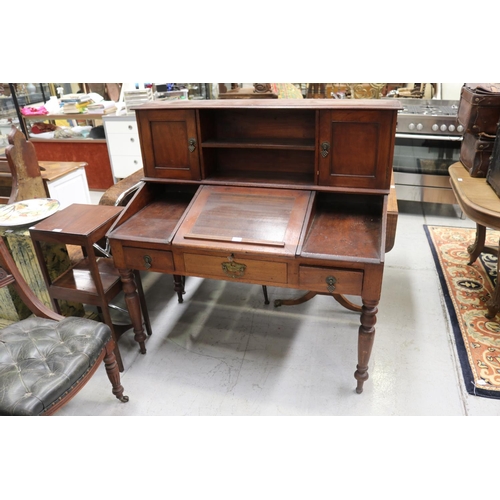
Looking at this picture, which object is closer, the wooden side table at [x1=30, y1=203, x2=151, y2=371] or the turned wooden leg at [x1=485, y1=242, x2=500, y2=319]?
the wooden side table at [x1=30, y1=203, x2=151, y2=371]

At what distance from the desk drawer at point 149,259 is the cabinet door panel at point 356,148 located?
36.4 inches

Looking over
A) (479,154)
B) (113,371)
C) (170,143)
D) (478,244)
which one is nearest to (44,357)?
(113,371)

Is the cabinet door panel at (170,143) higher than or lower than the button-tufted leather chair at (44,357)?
higher

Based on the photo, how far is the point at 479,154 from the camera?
290 cm

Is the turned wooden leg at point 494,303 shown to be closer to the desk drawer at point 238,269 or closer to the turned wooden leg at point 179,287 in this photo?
the desk drawer at point 238,269

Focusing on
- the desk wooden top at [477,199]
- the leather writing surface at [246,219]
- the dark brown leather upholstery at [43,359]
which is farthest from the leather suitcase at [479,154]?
the dark brown leather upholstery at [43,359]

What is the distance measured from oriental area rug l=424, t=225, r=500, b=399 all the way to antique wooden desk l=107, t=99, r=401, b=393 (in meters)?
0.71

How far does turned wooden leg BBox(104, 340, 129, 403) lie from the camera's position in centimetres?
201

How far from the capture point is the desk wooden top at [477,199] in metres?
2.41

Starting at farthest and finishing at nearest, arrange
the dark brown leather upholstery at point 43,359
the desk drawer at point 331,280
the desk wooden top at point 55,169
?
the desk wooden top at point 55,169, the desk drawer at point 331,280, the dark brown leather upholstery at point 43,359

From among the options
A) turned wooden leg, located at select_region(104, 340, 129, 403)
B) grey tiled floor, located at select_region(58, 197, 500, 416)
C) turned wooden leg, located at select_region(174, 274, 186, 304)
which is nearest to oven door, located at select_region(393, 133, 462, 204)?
grey tiled floor, located at select_region(58, 197, 500, 416)

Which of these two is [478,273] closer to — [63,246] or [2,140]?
[63,246]

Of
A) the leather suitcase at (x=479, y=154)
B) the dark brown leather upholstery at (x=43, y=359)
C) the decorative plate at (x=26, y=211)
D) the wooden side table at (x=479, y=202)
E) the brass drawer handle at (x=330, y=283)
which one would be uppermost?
the leather suitcase at (x=479, y=154)

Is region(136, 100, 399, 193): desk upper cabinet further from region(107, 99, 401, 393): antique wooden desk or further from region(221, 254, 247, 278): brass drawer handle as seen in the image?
region(221, 254, 247, 278): brass drawer handle
